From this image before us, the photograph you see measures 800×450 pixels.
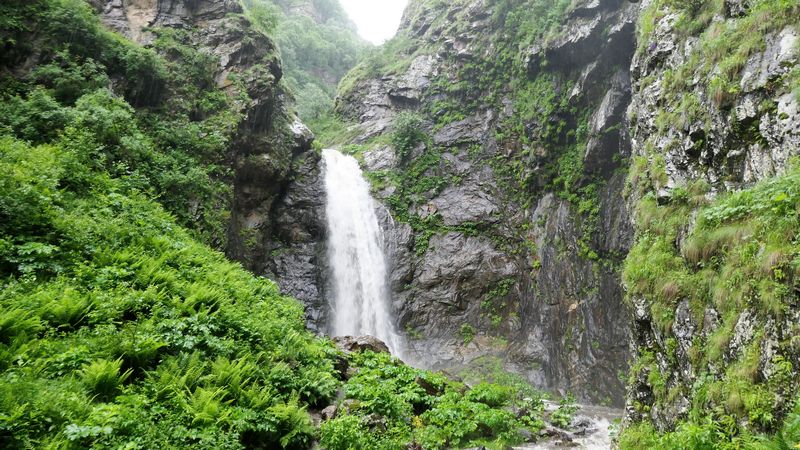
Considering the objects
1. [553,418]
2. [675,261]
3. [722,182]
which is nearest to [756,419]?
[675,261]

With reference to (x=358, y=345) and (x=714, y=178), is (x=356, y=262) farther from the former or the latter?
(x=714, y=178)

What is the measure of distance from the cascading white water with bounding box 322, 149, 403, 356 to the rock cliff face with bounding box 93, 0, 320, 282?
1400 millimetres

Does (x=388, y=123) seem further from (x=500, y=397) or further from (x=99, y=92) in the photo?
(x=500, y=397)

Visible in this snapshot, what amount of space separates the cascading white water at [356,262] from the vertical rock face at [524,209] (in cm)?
78

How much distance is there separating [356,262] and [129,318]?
1489cm

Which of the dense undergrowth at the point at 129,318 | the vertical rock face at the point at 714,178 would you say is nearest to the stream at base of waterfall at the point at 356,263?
the dense undergrowth at the point at 129,318

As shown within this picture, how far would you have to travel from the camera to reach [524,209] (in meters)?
21.8

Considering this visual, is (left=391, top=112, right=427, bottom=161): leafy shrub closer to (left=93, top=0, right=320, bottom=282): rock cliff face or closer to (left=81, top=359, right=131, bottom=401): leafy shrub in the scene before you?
(left=93, top=0, right=320, bottom=282): rock cliff face

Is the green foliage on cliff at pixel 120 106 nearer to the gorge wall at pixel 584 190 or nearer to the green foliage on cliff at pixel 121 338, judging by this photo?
the green foliage on cliff at pixel 121 338

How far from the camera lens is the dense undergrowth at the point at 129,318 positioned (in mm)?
4812

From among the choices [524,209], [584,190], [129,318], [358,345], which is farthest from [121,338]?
[524,209]

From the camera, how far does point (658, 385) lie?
7168mm

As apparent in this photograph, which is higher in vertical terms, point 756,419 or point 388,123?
point 388,123

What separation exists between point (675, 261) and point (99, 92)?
14227mm
